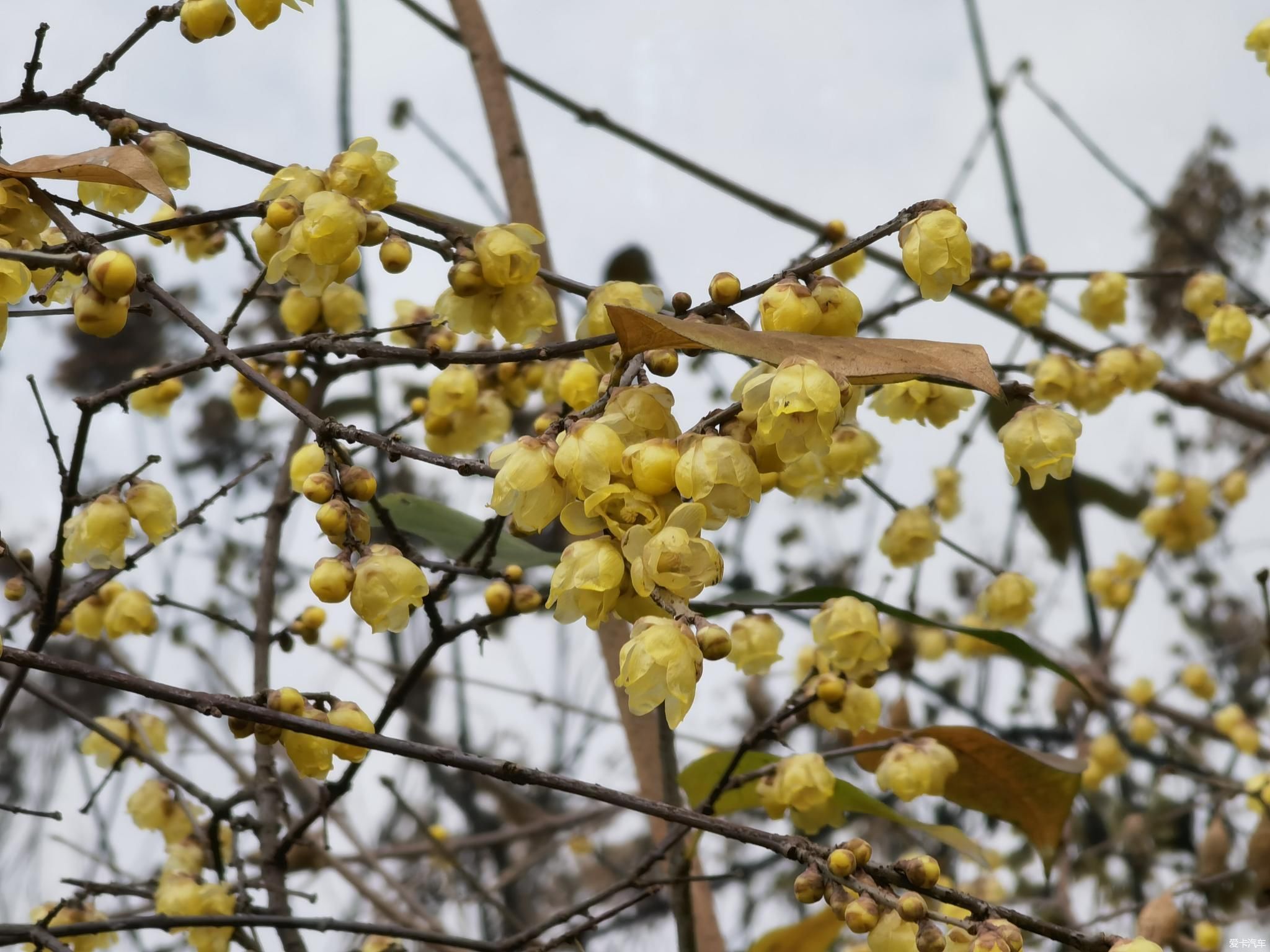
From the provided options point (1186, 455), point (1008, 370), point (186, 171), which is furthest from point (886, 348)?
point (1186, 455)

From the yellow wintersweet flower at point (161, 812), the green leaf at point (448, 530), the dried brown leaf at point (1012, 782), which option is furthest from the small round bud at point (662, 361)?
the yellow wintersweet flower at point (161, 812)

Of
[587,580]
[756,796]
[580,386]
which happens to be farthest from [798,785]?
[587,580]

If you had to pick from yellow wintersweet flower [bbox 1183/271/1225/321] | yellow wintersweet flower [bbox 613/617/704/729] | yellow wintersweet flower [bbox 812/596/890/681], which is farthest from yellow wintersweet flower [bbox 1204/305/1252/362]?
yellow wintersweet flower [bbox 613/617/704/729]

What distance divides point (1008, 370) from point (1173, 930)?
0.63 metres

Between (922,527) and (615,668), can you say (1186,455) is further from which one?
(615,668)

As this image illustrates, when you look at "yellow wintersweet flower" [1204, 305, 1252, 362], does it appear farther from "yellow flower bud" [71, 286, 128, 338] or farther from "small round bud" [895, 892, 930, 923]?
"yellow flower bud" [71, 286, 128, 338]

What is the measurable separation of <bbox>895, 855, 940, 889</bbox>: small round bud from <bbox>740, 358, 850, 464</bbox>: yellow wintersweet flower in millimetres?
231

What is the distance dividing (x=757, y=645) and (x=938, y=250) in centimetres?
48

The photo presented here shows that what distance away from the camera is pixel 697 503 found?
626mm

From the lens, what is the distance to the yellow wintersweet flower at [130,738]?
1312mm

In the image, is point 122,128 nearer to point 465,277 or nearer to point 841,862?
point 465,277

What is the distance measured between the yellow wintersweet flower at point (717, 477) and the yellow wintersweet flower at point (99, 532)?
0.52m

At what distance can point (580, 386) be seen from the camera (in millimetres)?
957

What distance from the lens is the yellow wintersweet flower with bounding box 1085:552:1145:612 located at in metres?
2.48
